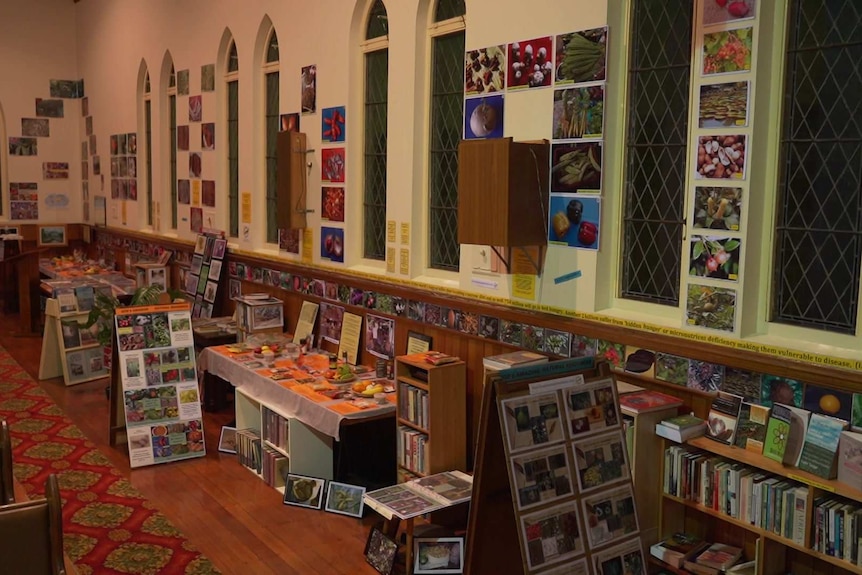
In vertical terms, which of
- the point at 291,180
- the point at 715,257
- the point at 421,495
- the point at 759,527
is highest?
the point at 291,180

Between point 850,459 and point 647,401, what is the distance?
1.05m

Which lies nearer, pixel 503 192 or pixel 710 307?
pixel 710 307

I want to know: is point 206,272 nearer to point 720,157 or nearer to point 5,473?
point 5,473

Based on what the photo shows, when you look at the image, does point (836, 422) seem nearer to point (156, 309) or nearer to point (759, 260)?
point (759, 260)

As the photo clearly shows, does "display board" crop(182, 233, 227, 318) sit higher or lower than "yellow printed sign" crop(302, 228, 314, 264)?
lower

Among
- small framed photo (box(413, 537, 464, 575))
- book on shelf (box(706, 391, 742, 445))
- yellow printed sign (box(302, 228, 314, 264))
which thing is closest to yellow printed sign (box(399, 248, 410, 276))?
yellow printed sign (box(302, 228, 314, 264))

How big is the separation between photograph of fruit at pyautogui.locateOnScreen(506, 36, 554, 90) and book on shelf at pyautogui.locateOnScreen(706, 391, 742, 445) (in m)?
2.26

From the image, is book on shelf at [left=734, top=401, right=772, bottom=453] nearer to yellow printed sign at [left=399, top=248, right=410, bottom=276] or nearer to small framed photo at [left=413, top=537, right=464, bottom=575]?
small framed photo at [left=413, top=537, right=464, bottom=575]

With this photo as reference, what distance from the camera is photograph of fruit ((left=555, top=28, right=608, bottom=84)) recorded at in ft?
16.4

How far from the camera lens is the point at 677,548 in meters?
4.42

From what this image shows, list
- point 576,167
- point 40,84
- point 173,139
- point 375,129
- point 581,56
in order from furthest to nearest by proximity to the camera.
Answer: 1. point 40,84
2. point 173,139
3. point 375,129
4. point 576,167
5. point 581,56

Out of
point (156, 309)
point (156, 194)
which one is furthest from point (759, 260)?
point (156, 194)

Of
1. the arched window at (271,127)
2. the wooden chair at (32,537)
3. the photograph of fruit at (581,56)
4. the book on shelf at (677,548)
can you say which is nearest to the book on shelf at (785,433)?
the book on shelf at (677,548)

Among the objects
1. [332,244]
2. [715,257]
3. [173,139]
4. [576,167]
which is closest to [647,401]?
[715,257]
